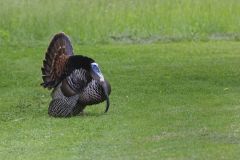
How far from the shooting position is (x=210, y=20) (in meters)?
24.3

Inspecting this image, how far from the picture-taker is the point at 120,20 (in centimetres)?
2414

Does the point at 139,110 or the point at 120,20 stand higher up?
the point at 139,110

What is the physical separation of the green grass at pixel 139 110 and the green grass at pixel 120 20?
Answer: 1.86 metres

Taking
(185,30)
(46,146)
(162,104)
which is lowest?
(185,30)

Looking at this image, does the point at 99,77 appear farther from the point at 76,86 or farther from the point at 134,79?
the point at 134,79

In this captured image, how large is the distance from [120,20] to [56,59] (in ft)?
37.2

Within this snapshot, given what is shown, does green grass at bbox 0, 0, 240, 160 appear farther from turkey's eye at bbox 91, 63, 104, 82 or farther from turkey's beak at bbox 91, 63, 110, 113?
turkey's eye at bbox 91, 63, 104, 82

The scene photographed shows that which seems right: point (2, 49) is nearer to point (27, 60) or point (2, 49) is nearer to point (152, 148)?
point (27, 60)

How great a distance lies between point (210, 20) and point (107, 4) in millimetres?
3130

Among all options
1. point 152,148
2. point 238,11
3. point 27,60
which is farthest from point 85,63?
point 238,11

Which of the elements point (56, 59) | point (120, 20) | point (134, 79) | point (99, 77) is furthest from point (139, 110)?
point (120, 20)

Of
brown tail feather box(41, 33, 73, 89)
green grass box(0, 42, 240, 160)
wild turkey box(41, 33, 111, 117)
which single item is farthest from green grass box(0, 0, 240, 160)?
brown tail feather box(41, 33, 73, 89)

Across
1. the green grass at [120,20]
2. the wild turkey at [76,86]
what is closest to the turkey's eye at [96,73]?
the wild turkey at [76,86]

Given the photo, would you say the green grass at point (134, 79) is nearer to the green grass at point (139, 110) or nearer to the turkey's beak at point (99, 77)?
the green grass at point (139, 110)
